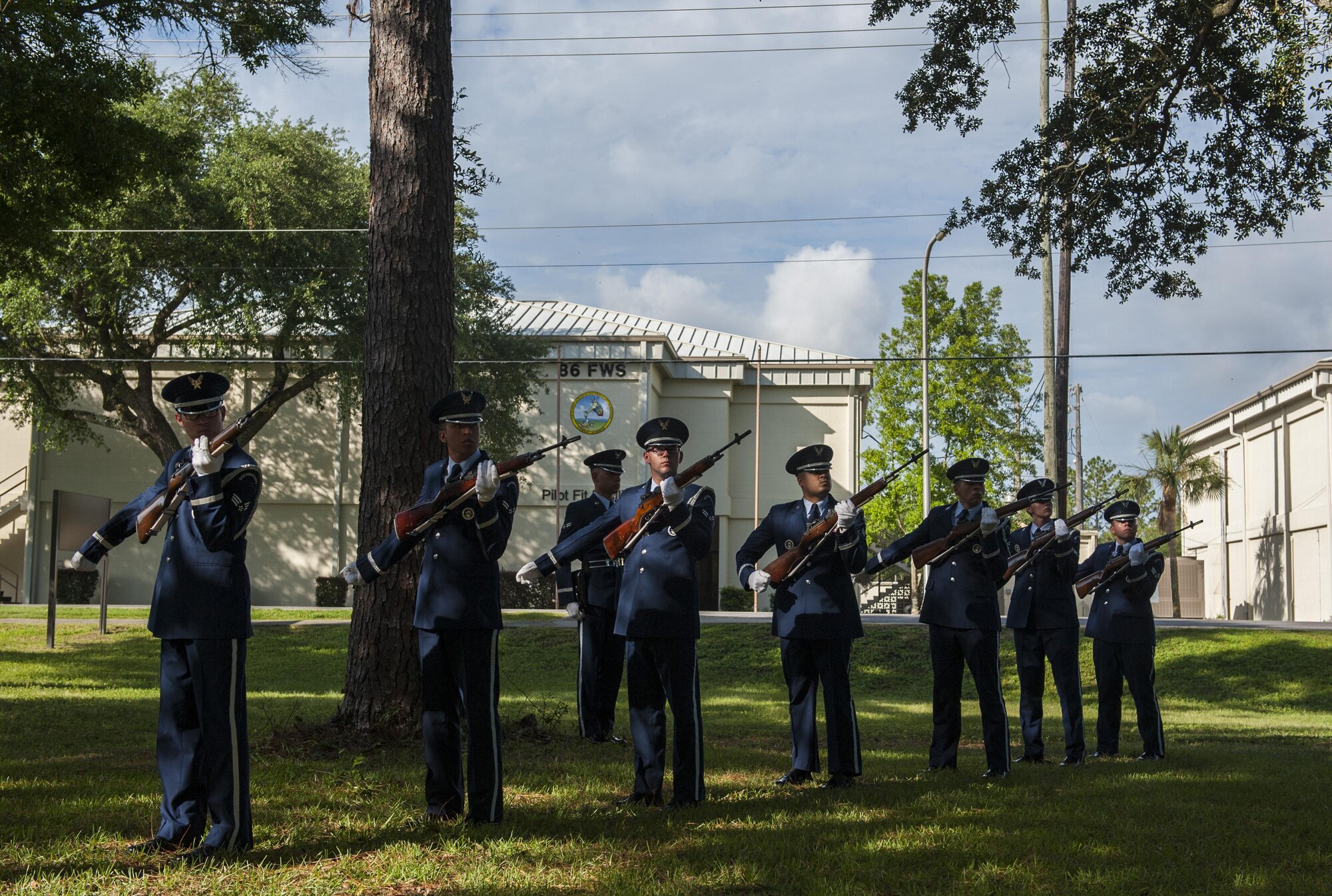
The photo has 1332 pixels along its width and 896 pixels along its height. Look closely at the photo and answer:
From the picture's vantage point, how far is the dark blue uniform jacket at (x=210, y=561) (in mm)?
5668

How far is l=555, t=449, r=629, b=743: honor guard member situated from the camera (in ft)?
33.7

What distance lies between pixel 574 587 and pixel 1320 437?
1220 inches

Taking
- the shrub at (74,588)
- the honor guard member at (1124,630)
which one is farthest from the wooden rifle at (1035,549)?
the shrub at (74,588)

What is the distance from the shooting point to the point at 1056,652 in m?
10.4

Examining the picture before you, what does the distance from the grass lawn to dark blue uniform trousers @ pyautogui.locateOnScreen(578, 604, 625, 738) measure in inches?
12.9

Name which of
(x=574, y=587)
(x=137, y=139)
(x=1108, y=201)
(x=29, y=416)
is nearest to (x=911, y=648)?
(x=1108, y=201)

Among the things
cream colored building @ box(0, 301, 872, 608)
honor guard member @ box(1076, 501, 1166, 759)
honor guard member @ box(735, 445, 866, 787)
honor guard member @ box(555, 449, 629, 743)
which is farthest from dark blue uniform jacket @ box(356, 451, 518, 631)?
cream colored building @ box(0, 301, 872, 608)

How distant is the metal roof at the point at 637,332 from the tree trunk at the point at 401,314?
27.0 metres

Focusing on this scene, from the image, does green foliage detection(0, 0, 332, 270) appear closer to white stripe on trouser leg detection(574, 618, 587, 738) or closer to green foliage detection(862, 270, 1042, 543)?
white stripe on trouser leg detection(574, 618, 587, 738)

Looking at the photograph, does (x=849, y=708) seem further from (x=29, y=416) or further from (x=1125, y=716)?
(x=29, y=416)

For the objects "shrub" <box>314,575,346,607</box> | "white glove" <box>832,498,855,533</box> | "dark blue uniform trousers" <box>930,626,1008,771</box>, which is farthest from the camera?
"shrub" <box>314,575,346,607</box>

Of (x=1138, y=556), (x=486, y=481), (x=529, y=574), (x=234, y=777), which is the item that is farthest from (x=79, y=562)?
(x=1138, y=556)

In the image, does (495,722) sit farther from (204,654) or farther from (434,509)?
(204,654)

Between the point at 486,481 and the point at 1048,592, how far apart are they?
6.34 meters
